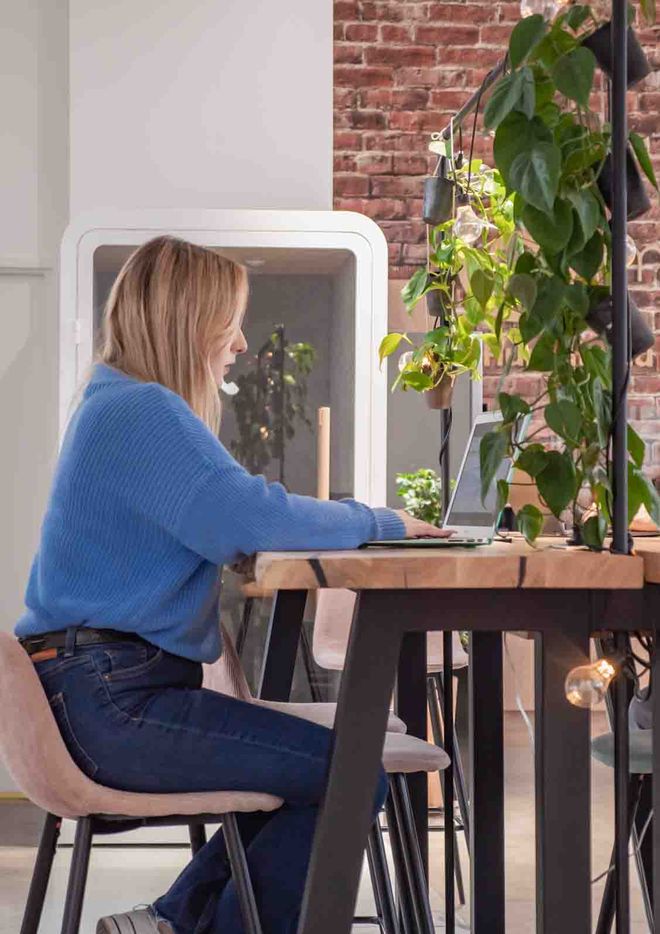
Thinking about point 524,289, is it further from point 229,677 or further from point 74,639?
point 229,677

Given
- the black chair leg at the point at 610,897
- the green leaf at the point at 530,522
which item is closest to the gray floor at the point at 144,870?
the black chair leg at the point at 610,897

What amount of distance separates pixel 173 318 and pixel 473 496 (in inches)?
27.7

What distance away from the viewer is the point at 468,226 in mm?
2480

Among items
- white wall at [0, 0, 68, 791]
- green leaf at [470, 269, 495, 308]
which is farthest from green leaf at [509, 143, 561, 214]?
white wall at [0, 0, 68, 791]

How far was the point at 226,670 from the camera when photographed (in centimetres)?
244

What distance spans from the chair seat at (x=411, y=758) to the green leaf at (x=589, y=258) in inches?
33.9

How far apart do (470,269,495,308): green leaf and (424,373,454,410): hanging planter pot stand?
41 cm

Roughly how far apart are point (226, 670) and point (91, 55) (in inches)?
99.3

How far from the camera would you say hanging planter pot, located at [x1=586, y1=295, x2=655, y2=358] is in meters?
1.72

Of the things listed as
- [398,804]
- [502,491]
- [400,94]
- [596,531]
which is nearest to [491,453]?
[502,491]

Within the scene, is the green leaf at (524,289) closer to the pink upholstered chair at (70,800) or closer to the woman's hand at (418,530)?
the woman's hand at (418,530)

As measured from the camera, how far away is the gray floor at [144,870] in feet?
10.8

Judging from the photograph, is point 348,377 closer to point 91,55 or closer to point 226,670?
point 91,55

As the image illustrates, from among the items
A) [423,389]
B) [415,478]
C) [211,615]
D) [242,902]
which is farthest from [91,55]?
[242,902]
